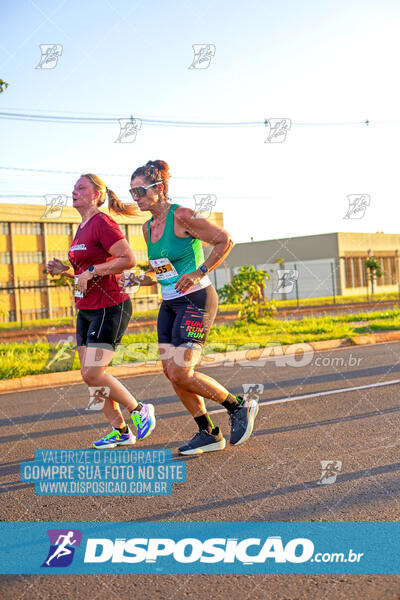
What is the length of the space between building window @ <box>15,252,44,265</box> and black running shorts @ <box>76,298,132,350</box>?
48767 mm

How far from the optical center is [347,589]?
8.55 feet

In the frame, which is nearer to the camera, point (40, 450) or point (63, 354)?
point (40, 450)

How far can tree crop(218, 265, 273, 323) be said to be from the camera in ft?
57.1

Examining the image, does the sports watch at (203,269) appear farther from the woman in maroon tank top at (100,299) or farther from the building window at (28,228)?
the building window at (28,228)

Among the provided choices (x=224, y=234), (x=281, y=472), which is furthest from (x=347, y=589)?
(x=224, y=234)

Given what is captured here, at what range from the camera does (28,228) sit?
173 feet

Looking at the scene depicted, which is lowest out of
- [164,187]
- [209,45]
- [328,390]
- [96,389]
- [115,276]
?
[328,390]

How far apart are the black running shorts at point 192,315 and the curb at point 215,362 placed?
5.47m

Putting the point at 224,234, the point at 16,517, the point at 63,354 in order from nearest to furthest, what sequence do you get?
1. the point at 16,517
2. the point at 224,234
3. the point at 63,354

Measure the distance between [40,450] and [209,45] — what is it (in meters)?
9.94

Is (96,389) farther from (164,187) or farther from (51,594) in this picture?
(51,594)

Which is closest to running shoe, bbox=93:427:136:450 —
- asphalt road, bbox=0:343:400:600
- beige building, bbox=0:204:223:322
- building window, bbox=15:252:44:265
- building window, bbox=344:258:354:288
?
asphalt road, bbox=0:343:400:600

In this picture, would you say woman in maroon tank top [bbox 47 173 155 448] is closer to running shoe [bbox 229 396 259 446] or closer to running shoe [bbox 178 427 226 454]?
running shoe [bbox 178 427 226 454]

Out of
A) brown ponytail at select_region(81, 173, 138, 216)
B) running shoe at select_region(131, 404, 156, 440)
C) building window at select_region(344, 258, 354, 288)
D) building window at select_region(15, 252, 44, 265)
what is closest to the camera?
running shoe at select_region(131, 404, 156, 440)
